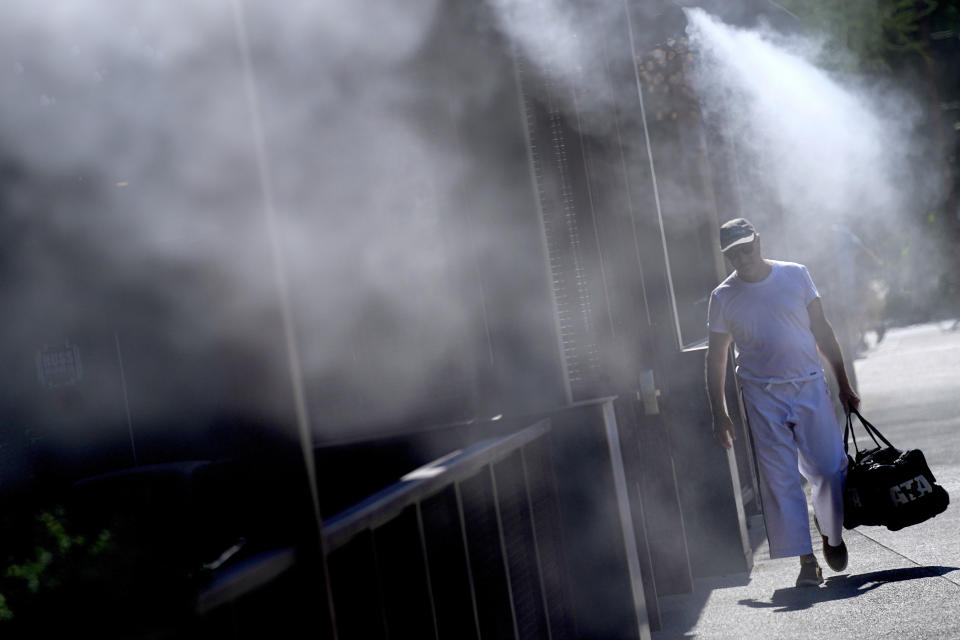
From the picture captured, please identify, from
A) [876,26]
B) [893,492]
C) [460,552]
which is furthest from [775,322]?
[876,26]

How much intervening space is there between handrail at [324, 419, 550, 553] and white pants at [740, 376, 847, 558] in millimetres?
1595

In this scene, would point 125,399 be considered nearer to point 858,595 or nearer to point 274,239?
point 858,595

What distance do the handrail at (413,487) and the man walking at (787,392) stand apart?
1.57 m

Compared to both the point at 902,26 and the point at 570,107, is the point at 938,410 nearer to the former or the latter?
the point at 570,107

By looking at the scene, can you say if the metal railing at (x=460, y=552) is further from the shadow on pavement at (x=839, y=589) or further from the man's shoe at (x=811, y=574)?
the man's shoe at (x=811, y=574)

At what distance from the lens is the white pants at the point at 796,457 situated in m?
5.04

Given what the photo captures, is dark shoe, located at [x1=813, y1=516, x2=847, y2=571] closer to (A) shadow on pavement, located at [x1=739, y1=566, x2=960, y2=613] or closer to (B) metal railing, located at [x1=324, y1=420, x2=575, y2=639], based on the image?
(A) shadow on pavement, located at [x1=739, y1=566, x2=960, y2=613]

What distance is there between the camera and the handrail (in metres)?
2.50

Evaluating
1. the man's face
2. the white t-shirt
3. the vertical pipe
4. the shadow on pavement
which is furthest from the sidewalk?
the vertical pipe

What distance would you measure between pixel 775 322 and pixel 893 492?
772 millimetres

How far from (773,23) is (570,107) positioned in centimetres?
721

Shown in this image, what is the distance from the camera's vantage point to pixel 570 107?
488cm

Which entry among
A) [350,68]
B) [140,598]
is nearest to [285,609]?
[140,598]

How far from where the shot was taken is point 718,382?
526 cm
